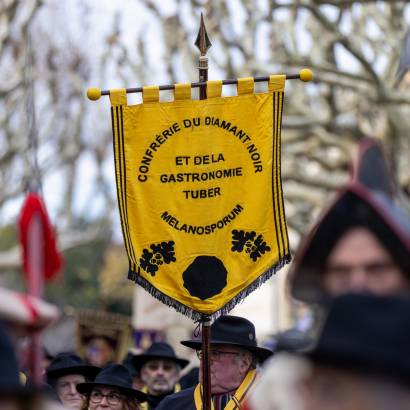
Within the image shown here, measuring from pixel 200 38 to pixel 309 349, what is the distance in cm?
431

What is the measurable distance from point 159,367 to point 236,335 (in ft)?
9.46

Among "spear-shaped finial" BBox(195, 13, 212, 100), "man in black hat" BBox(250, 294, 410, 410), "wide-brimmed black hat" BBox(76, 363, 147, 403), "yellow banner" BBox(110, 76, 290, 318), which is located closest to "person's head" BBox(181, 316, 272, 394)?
"yellow banner" BBox(110, 76, 290, 318)

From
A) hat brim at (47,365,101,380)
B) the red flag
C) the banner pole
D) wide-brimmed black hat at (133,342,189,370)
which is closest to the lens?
the red flag

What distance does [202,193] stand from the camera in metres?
6.43

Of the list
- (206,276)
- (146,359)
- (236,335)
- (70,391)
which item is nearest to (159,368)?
(146,359)

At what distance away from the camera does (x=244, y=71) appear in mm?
20375

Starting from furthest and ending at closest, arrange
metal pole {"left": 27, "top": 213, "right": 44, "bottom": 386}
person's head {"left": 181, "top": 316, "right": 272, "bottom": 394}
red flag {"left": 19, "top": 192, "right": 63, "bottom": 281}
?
person's head {"left": 181, "top": 316, "right": 272, "bottom": 394} → red flag {"left": 19, "top": 192, "right": 63, "bottom": 281} → metal pole {"left": 27, "top": 213, "right": 44, "bottom": 386}

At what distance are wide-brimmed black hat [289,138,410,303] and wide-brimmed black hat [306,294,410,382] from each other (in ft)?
0.61

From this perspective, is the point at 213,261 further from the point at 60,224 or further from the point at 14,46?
the point at 60,224

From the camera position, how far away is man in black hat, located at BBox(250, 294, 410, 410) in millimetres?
2477

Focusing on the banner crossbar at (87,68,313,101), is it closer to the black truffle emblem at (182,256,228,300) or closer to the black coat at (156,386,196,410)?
the black truffle emblem at (182,256,228,300)

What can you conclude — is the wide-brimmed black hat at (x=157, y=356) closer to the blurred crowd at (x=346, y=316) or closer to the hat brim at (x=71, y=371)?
the hat brim at (x=71, y=371)

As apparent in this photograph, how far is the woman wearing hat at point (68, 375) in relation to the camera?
8394 millimetres

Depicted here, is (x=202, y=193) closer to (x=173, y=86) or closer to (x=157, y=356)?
(x=173, y=86)
